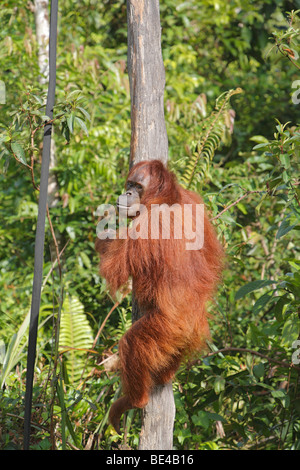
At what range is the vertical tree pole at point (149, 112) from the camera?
8.46ft

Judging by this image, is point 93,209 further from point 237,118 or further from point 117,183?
point 237,118

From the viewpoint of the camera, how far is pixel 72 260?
464 cm

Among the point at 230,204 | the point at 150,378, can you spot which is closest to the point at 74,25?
the point at 230,204

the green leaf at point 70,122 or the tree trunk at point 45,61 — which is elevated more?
the tree trunk at point 45,61

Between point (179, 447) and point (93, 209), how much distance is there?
211cm

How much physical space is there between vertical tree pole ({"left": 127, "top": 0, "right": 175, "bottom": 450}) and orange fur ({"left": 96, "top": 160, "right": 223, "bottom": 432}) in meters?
Result: 0.09

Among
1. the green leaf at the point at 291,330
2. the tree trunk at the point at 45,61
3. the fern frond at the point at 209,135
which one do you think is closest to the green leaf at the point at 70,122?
the fern frond at the point at 209,135

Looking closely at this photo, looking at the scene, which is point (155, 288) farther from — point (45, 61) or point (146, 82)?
point (45, 61)

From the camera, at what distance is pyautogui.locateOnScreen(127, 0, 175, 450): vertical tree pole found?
2.58m

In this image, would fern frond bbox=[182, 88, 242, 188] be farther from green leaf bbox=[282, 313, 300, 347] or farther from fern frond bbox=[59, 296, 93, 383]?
fern frond bbox=[59, 296, 93, 383]

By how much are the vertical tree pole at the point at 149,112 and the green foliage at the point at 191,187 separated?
0.34 m

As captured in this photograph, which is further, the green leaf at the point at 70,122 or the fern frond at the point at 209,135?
the fern frond at the point at 209,135

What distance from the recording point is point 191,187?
3.81 metres

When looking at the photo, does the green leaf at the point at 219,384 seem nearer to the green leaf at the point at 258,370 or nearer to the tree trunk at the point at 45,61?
the green leaf at the point at 258,370
